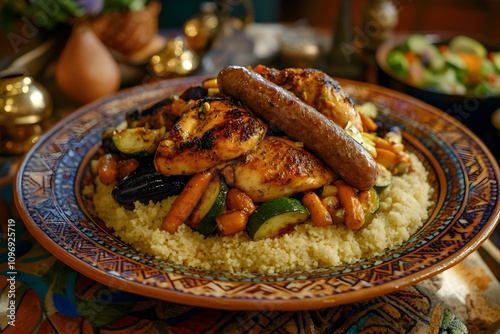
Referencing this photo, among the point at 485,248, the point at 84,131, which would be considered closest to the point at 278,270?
the point at 485,248

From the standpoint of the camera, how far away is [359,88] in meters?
4.19

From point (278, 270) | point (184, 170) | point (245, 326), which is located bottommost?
point (245, 326)

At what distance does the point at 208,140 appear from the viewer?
2.73 metres

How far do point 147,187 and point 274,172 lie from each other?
743 millimetres

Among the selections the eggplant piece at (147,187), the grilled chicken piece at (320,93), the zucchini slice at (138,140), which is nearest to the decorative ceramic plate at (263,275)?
the eggplant piece at (147,187)

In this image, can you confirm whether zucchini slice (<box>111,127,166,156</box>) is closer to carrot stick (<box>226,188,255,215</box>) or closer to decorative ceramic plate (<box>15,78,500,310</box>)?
decorative ceramic plate (<box>15,78,500,310</box>)

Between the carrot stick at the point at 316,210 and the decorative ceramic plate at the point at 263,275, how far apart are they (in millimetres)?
290

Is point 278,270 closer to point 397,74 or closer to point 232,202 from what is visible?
point 232,202

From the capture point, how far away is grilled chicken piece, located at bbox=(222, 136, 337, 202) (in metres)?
2.74

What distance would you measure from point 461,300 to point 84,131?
265 cm

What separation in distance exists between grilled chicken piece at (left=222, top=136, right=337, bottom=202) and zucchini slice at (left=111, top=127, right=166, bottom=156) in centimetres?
54

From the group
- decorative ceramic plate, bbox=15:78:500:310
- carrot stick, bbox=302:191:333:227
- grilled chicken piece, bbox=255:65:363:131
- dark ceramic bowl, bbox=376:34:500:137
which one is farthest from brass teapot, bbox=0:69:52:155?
dark ceramic bowl, bbox=376:34:500:137

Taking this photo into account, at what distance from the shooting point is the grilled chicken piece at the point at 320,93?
3.07 meters

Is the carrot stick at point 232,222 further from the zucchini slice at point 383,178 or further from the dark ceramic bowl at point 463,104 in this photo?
the dark ceramic bowl at point 463,104
